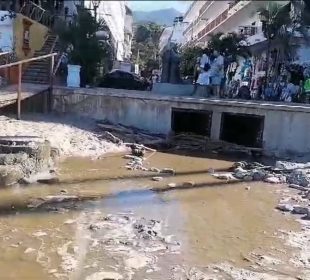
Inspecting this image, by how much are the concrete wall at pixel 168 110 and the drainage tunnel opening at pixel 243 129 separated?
31cm

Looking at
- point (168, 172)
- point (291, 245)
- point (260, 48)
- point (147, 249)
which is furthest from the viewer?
point (260, 48)

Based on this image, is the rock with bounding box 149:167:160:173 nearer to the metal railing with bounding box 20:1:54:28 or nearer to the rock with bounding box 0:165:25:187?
the rock with bounding box 0:165:25:187

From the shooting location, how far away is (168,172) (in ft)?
42.9

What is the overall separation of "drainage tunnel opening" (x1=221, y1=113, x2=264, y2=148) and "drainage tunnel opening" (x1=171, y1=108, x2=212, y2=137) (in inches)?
23.3

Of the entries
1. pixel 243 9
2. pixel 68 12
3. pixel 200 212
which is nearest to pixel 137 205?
pixel 200 212

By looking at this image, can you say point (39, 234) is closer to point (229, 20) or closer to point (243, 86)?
point (243, 86)

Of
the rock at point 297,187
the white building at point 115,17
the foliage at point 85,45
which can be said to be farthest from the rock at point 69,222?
the white building at point 115,17

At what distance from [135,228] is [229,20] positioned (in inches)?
1107

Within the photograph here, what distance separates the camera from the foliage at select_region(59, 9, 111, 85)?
20219mm

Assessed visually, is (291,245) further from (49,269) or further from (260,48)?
(260,48)

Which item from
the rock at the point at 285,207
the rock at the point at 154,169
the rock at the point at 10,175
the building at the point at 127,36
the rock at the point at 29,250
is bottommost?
the rock at the point at 154,169

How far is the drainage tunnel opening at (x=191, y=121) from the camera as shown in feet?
57.9

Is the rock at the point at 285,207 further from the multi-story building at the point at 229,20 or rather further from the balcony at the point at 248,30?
the balcony at the point at 248,30

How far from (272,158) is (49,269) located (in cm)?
1110
